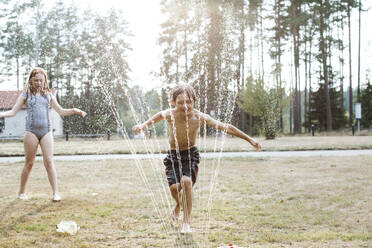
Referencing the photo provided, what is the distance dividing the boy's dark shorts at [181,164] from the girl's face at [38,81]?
2.24 meters

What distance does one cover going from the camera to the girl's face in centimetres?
468

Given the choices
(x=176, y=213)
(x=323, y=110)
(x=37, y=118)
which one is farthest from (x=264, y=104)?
(x=176, y=213)

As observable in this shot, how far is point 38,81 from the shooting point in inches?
185

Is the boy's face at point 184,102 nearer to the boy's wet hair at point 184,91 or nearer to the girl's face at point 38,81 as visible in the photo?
the boy's wet hair at point 184,91

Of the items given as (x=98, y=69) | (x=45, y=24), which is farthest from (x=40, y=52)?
(x=98, y=69)

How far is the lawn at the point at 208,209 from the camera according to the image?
3.19 meters

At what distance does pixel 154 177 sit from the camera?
7012 millimetres

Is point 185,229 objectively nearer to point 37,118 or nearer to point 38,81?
point 37,118

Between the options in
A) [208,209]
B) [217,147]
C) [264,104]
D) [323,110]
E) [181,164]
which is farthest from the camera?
[323,110]

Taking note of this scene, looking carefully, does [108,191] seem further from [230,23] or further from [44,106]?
[230,23]

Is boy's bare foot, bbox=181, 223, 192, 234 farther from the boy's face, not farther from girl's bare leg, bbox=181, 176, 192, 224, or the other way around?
the boy's face

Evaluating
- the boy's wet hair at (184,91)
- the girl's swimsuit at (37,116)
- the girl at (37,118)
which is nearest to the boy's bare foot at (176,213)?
the boy's wet hair at (184,91)

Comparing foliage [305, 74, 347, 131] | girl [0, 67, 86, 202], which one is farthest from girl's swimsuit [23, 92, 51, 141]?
foliage [305, 74, 347, 131]

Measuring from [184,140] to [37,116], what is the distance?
2.18 metres
